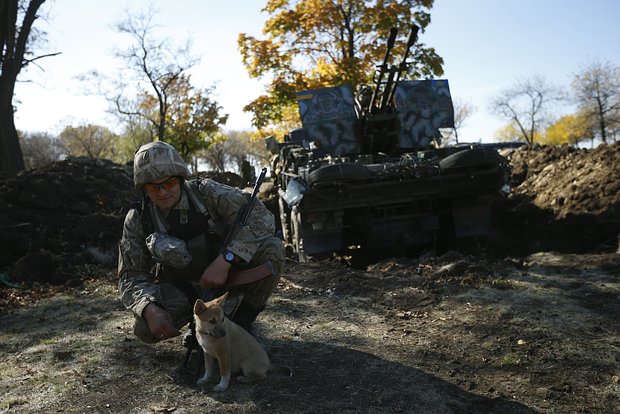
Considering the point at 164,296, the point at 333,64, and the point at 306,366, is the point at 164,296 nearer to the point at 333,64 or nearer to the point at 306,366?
the point at 306,366

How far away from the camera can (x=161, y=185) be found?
4016 mm

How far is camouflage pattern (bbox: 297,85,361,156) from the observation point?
10281 millimetres

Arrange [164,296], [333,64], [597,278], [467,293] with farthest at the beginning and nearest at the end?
[333,64], [597,278], [467,293], [164,296]

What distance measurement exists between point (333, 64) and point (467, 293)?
1541 cm

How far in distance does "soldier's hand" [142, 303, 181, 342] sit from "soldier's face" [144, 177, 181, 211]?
71 centimetres

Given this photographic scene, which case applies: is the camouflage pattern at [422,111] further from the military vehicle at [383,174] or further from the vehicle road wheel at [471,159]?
the vehicle road wheel at [471,159]

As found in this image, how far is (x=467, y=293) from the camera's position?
225 inches

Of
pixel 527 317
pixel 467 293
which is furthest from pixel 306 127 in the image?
pixel 527 317

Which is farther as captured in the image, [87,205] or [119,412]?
[87,205]

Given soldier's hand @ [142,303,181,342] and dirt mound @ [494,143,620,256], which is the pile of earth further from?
soldier's hand @ [142,303,181,342]

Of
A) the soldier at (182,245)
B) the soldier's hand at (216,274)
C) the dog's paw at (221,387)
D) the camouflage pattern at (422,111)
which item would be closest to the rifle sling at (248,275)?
the soldier at (182,245)

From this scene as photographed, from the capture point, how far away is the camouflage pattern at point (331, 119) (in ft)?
33.7

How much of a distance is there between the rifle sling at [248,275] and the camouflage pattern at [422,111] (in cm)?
662

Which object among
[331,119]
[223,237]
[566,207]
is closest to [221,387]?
[223,237]
